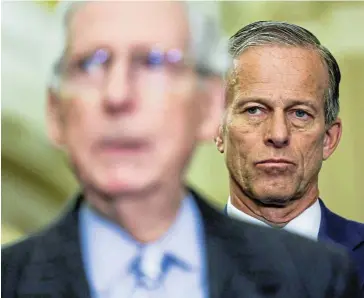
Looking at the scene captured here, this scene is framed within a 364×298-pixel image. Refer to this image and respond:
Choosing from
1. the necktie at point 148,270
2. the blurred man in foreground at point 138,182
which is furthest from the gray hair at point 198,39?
the necktie at point 148,270

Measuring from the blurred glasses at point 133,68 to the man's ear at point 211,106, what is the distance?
4cm

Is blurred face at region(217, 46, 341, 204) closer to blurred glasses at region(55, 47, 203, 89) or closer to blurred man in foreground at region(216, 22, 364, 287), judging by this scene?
blurred man in foreground at region(216, 22, 364, 287)

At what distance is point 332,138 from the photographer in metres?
1.22

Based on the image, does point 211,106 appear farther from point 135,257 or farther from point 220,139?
point 135,257

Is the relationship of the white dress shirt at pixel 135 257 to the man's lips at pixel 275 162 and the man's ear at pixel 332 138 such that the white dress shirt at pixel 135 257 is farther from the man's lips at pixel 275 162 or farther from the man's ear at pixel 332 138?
the man's ear at pixel 332 138

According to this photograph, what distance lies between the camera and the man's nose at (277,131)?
1146mm

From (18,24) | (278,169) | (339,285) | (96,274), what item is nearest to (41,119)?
(18,24)

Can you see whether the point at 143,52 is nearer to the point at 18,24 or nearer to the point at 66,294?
the point at 18,24

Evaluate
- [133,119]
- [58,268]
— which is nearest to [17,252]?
[58,268]

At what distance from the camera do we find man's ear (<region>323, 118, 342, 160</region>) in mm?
1209

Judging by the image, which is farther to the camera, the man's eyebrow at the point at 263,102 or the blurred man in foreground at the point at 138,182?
the man's eyebrow at the point at 263,102

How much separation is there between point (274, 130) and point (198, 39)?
0.22 metres

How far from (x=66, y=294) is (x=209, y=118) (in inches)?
15.0

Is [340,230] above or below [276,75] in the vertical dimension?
below
